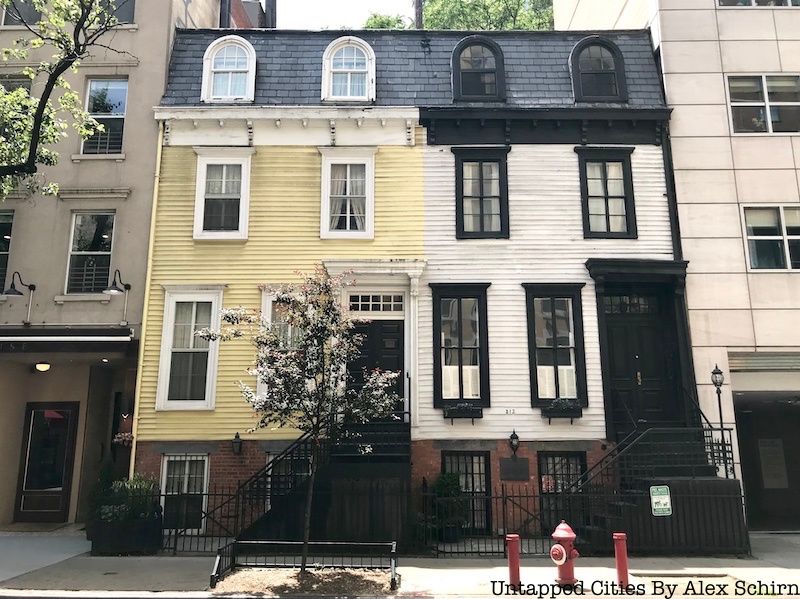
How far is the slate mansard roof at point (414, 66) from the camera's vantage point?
15.9 meters

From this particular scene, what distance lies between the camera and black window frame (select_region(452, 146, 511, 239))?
15031 millimetres

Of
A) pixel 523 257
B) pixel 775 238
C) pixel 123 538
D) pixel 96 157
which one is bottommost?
pixel 123 538

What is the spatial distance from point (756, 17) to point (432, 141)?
9.07 metres

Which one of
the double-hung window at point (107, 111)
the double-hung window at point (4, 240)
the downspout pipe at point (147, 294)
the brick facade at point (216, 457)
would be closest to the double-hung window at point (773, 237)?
the brick facade at point (216, 457)

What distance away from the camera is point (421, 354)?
1450 centimetres

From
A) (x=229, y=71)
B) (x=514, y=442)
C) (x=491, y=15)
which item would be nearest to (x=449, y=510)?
(x=514, y=442)

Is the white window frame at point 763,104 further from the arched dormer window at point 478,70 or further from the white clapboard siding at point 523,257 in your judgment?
the arched dormer window at point 478,70

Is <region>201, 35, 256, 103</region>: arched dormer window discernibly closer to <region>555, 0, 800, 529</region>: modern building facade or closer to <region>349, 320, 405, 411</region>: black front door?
<region>349, 320, 405, 411</region>: black front door

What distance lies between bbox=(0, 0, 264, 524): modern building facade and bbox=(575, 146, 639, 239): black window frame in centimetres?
1070

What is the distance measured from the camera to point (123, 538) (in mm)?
11797

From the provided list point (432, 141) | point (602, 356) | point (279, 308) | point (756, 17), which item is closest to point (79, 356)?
point (279, 308)

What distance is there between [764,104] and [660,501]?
10.6 metres

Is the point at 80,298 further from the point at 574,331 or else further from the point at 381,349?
the point at 574,331

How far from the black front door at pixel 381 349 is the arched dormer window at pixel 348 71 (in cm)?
586
